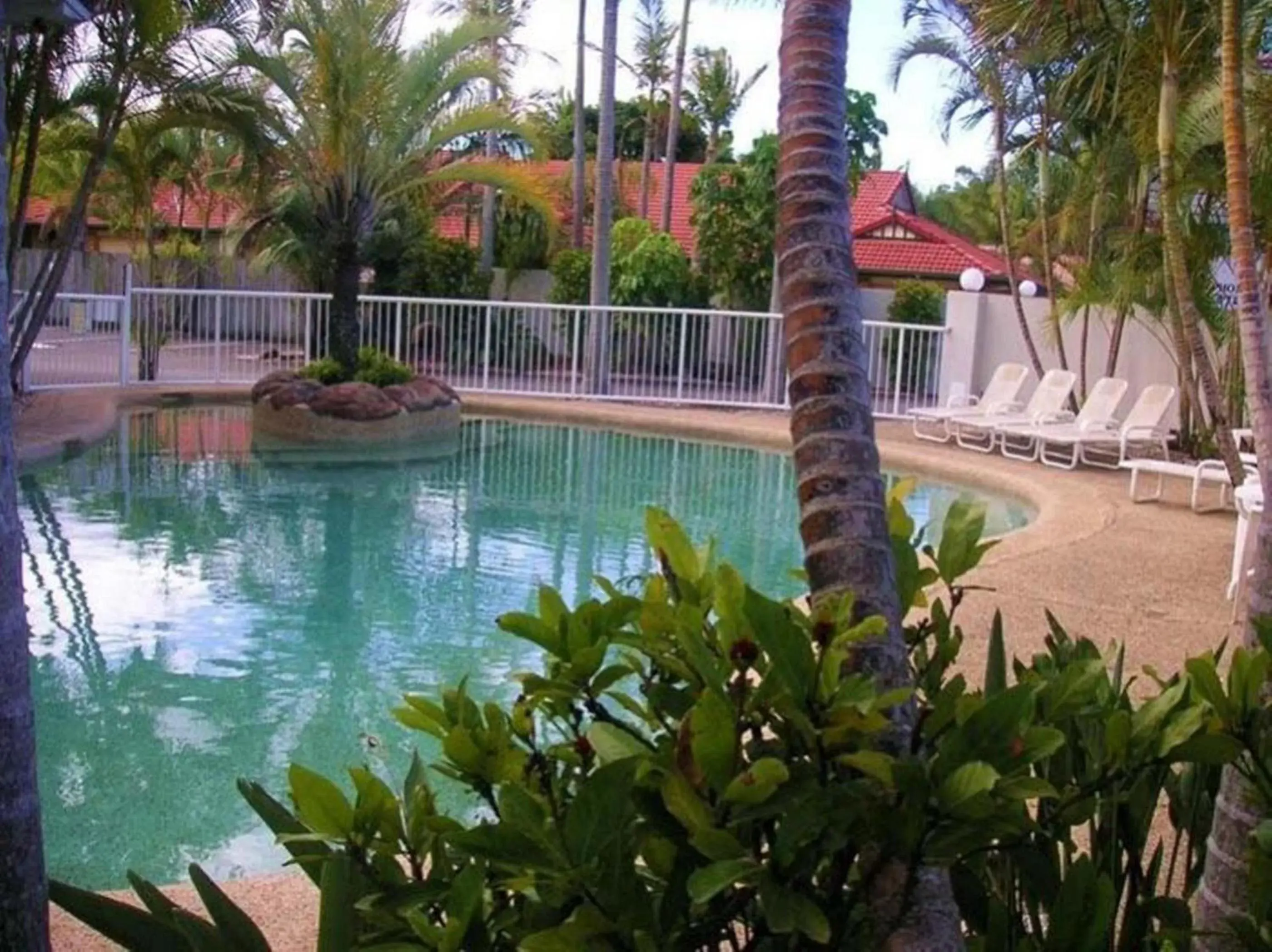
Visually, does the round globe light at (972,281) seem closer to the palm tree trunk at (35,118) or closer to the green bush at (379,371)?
the green bush at (379,371)

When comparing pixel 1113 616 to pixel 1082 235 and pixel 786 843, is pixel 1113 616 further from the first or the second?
pixel 1082 235

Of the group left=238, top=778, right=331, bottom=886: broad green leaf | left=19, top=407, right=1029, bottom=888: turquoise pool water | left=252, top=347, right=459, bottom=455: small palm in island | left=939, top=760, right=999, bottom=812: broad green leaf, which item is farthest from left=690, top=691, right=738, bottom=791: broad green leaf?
left=252, top=347, right=459, bottom=455: small palm in island

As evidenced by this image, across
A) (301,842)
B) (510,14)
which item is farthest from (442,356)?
(301,842)

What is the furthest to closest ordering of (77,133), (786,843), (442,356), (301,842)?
1. (442,356)
2. (77,133)
3. (301,842)
4. (786,843)

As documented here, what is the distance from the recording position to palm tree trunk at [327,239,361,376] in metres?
16.5

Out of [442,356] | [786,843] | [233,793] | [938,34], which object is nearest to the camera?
[786,843]

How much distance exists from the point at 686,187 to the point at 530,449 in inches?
718

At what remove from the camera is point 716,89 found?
31734mm

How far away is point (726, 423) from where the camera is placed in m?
17.0

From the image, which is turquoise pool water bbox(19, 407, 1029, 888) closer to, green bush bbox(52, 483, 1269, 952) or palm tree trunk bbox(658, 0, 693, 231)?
green bush bbox(52, 483, 1269, 952)

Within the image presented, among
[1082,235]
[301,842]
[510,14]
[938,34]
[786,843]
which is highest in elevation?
[510,14]

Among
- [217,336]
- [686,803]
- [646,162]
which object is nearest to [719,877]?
[686,803]

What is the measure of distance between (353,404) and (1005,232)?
26.1 ft

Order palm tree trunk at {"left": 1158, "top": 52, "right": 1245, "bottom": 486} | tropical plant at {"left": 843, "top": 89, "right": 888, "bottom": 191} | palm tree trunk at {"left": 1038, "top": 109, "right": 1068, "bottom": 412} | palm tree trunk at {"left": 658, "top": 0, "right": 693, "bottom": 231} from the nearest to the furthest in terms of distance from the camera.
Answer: palm tree trunk at {"left": 1158, "top": 52, "right": 1245, "bottom": 486} < palm tree trunk at {"left": 1038, "top": 109, "right": 1068, "bottom": 412} < tropical plant at {"left": 843, "top": 89, "right": 888, "bottom": 191} < palm tree trunk at {"left": 658, "top": 0, "right": 693, "bottom": 231}
